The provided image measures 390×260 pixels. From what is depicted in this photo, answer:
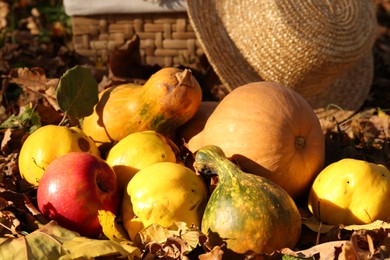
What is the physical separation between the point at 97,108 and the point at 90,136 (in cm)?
13

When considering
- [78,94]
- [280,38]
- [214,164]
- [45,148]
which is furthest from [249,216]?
[280,38]

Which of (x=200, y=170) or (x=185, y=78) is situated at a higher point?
(x=185, y=78)

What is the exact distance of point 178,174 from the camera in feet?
7.02

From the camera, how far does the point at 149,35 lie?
13.8ft

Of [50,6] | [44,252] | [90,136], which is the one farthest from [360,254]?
[50,6]

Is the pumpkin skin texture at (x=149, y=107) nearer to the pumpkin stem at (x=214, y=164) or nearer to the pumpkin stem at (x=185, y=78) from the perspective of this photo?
the pumpkin stem at (x=185, y=78)

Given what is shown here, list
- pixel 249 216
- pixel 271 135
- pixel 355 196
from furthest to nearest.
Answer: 1. pixel 271 135
2. pixel 355 196
3. pixel 249 216

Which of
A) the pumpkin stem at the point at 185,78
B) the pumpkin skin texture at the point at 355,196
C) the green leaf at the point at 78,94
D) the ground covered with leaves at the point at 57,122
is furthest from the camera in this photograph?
the green leaf at the point at 78,94

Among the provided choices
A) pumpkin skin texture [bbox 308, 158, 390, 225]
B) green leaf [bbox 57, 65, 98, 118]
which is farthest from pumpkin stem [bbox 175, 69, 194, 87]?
pumpkin skin texture [bbox 308, 158, 390, 225]

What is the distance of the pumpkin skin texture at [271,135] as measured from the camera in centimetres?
232

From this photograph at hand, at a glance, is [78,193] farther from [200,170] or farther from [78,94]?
[78,94]

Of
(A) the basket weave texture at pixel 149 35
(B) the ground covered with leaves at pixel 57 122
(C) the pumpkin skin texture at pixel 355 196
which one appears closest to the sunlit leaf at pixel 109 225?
(B) the ground covered with leaves at pixel 57 122

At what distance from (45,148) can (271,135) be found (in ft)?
2.82

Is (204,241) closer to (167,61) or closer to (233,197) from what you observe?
(233,197)
